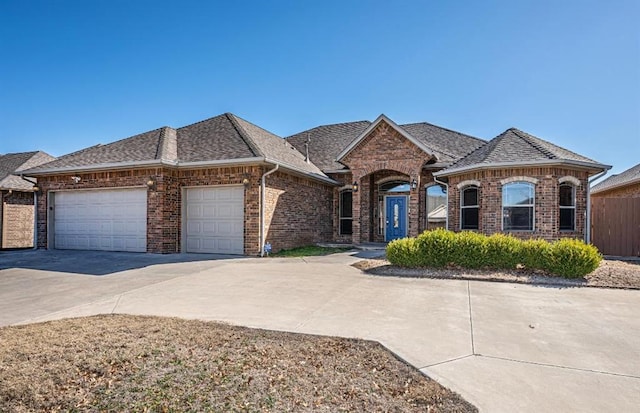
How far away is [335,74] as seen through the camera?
46.3 ft

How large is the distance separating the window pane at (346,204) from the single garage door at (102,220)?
338 inches

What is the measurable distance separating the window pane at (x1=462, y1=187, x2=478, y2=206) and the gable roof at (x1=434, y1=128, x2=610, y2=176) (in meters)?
0.89

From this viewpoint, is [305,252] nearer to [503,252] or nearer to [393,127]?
[393,127]

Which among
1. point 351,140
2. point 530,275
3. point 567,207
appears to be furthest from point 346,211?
point 530,275

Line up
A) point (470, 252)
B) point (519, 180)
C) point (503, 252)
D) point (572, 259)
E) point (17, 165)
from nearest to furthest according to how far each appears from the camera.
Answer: point (572, 259) < point (503, 252) < point (470, 252) < point (519, 180) < point (17, 165)

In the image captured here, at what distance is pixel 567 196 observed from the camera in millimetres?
12648

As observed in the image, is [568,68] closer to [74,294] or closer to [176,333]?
[176,333]

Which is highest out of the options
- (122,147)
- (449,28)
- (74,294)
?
(449,28)

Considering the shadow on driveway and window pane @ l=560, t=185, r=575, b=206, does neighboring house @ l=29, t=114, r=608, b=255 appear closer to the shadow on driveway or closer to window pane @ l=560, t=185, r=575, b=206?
window pane @ l=560, t=185, r=575, b=206

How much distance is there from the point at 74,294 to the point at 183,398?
17.5 ft

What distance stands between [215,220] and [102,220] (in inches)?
189

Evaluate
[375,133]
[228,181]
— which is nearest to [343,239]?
[375,133]

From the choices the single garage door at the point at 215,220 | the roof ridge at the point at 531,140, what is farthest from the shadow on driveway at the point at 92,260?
the roof ridge at the point at 531,140

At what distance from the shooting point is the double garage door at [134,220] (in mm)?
12859
